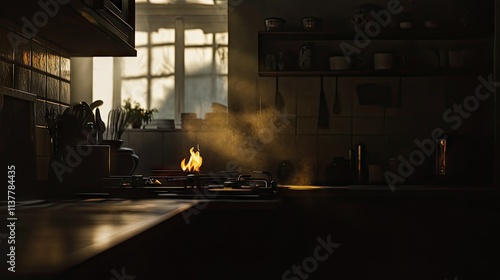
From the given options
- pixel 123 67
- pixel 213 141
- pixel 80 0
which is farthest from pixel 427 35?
A: pixel 80 0

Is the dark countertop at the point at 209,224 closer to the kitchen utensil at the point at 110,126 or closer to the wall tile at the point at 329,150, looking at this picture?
the wall tile at the point at 329,150

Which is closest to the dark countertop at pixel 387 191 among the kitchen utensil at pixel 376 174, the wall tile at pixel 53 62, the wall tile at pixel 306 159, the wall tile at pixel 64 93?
the kitchen utensil at pixel 376 174

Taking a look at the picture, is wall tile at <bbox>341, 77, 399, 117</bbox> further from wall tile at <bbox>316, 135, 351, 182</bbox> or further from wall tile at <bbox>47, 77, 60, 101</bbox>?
wall tile at <bbox>47, 77, 60, 101</bbox>

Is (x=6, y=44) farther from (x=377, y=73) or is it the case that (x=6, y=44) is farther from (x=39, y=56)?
(x=377, y=73)

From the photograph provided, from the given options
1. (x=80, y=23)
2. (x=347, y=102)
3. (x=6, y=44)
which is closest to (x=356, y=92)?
(x=347, y=102)

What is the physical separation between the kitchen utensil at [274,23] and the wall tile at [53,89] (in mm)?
1644

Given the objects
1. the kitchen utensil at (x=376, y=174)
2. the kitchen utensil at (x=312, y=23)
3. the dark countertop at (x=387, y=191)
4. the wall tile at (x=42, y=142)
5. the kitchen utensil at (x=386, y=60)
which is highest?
the kitchen utensil at (x=312, y=23)

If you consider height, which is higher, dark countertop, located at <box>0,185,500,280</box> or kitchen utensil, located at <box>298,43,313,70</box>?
kitchen utensil, located at <box>298,43,313,70</box>

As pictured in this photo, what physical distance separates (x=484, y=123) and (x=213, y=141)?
169cm

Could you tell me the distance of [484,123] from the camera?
13.7ft

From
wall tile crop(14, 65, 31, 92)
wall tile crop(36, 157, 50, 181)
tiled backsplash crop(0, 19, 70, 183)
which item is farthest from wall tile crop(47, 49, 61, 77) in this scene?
wall tile crop(36, 157, 50, 181)

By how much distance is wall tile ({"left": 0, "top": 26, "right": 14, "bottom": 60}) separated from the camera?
7.13 ft

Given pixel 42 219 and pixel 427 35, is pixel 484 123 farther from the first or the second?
Result: pixel 42 219

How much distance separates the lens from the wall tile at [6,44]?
217 cm
